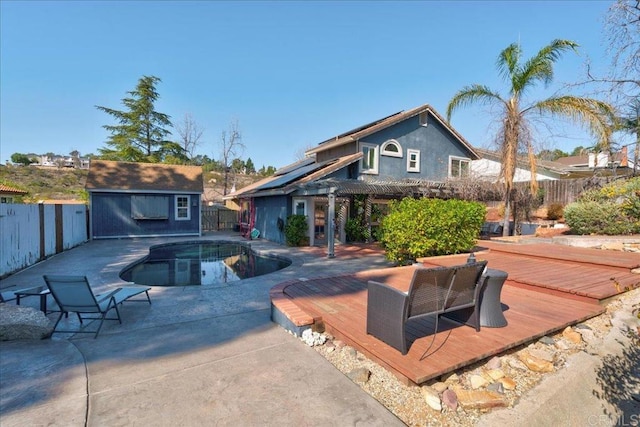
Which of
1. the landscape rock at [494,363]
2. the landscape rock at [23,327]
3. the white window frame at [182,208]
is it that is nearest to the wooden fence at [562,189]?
the landscape rock at [494,363]

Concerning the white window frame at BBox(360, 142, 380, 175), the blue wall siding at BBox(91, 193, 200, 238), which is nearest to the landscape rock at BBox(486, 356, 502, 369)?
the white window frame at BBox(360, 142, 380, 175)

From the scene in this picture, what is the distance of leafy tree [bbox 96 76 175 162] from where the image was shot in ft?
93.6

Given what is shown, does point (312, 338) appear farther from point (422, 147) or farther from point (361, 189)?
point (422, 147)

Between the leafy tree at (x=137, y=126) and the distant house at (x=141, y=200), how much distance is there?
1203 centimetres

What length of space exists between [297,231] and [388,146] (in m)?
6.23

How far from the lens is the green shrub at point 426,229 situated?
7715mm

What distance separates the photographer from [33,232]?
9234mm

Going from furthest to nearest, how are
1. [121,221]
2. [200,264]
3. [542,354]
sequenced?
[121,221]
[200,264]
[542,354]

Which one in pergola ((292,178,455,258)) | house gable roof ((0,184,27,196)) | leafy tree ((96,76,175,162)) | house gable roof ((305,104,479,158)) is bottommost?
pergola ((292,178,455,258))

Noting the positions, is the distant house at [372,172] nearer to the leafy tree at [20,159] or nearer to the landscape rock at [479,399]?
the landscape rock at [479,399]

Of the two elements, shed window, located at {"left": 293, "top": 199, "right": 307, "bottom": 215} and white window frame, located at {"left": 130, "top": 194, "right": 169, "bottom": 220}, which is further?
white window frame, located at {"left": 130, "top": 194, "right": 169, "bottom": 220}

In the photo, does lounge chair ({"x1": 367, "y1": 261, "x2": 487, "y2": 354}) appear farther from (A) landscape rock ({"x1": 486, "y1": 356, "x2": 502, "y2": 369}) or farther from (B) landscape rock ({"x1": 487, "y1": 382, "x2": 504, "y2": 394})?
(B) landscape rock ({"x1": 487, "y1": 382, "x2": 504, "y2": 394})

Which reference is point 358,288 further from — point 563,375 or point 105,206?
point 105,206

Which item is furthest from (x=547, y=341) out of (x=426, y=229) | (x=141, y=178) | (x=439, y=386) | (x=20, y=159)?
(x=20, y=159)
